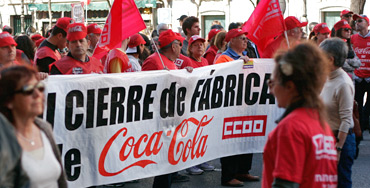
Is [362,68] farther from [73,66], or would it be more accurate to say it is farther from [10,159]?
[10,159]

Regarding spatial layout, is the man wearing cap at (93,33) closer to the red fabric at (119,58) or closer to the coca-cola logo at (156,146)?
the red fabric at (119,58)

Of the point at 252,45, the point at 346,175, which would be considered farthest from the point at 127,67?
the point at 346,175

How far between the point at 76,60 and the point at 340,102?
2784 millimetres

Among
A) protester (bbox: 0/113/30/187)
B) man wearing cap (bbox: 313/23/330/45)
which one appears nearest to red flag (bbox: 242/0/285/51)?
man wearing cap (bbox: 313/23/330/45)

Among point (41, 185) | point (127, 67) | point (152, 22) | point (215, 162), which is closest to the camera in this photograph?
point (41, 185)

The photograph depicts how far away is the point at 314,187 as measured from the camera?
3.05m

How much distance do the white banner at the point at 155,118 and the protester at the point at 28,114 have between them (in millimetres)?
2232

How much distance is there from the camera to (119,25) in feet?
21.9

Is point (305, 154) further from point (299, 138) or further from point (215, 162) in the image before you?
point (215, 162)

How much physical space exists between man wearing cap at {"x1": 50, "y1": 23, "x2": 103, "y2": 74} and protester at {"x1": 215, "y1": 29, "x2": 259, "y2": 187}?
1703mm

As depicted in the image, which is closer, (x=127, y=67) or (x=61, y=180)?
(x=61, y=180)

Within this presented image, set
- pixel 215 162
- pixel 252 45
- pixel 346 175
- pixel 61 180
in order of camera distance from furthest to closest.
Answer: pixel 215 162 < pixel 252 45 < pixel 346 175 < pixel 61 180

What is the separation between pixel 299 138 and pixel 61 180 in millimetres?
1363

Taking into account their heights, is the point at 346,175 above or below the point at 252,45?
below
